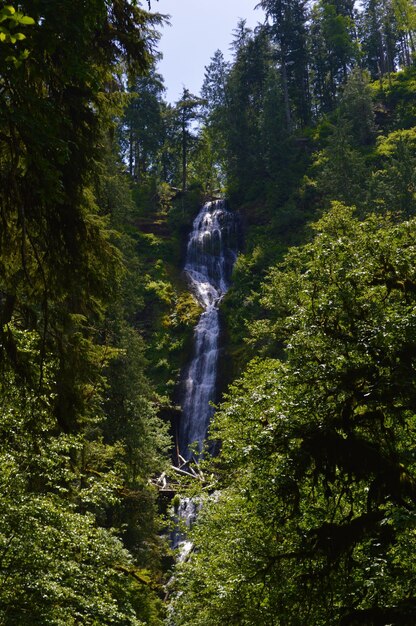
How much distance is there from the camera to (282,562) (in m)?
8.91

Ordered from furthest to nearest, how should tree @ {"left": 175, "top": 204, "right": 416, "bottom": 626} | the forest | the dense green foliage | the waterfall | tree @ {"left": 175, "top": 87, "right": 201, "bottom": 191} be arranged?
tree @ {"left": 175, "top": 87, "right": 201, "bottom": 191} → the waterfall → the dense green foliage → tree @ {"left": 175, "top": 204, "right": 416, "bottom": 626} → the forest

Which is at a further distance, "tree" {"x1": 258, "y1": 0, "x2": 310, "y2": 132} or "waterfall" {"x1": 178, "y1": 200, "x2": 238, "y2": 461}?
"tree" {"x1": 258, "y1": 0, "x2": 310, "y2": 132}

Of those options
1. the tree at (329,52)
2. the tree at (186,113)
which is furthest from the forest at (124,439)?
the tree at (329,52)

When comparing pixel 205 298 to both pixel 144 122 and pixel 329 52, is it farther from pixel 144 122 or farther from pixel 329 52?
pixel 329 52

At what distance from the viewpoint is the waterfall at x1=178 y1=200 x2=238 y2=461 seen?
99.8 feet

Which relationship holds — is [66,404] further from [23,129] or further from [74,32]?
[74,32]

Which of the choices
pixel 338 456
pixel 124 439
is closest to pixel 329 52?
pixel 124 439

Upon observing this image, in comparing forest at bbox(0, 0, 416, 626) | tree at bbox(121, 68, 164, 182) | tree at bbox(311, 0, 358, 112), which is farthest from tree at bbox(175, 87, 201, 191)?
forest at bbox(0, 0, 416, 626)

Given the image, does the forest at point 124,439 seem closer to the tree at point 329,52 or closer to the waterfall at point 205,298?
the waterfall at point 205,298

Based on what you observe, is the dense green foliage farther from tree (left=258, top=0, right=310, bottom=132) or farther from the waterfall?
tree (left=258, top=0, right=310, bottom=132)

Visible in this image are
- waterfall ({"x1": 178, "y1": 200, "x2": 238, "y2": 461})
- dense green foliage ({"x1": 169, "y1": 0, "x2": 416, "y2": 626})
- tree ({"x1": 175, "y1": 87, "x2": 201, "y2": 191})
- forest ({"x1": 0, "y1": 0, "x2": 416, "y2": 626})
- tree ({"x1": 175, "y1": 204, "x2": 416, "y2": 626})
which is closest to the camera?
forest ({"x1": 0, "y1": 0, "x2": 416, "y2": 626})

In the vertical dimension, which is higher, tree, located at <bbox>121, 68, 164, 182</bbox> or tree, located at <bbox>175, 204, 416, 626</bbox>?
tree, located at <bbox>121, 68, 164, 182</bbox>

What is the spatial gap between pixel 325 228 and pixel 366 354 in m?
13.7

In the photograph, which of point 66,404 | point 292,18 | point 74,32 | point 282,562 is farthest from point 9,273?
point 292,18
